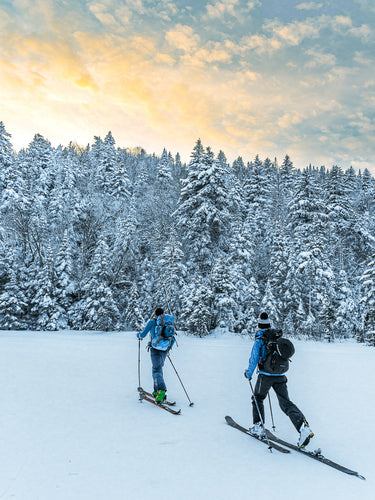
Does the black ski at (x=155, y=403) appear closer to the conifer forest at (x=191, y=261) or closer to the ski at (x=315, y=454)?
the ski at (x=315, y=454)

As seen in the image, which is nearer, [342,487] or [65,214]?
[342,487]

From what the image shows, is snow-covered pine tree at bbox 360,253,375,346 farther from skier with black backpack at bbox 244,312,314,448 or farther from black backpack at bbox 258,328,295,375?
black backpack at bbox 258,328,295,375

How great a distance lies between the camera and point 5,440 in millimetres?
4488

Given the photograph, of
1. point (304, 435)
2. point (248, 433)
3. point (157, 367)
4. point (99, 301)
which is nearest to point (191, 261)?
point (99, 301)

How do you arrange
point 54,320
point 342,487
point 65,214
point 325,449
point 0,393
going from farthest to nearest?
1. point 65,214
2. point 54,320
3. point 0,393
4. point 325,449
5. point 342,487

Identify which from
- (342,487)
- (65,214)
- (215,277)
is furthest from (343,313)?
(65,214)

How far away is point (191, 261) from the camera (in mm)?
28422

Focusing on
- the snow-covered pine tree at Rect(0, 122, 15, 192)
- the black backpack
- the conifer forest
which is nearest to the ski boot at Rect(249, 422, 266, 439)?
the black backpack

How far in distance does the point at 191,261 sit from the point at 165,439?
77.6 feet

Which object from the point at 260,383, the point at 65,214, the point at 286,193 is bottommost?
the point at 260,383

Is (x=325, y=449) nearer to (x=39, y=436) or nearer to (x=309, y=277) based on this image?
(x=39, y=436)

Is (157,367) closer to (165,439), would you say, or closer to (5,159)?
(165,439)

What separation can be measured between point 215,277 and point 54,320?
12400mm

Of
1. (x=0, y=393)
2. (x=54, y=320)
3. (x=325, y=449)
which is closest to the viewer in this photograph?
(x=325, y=449)
